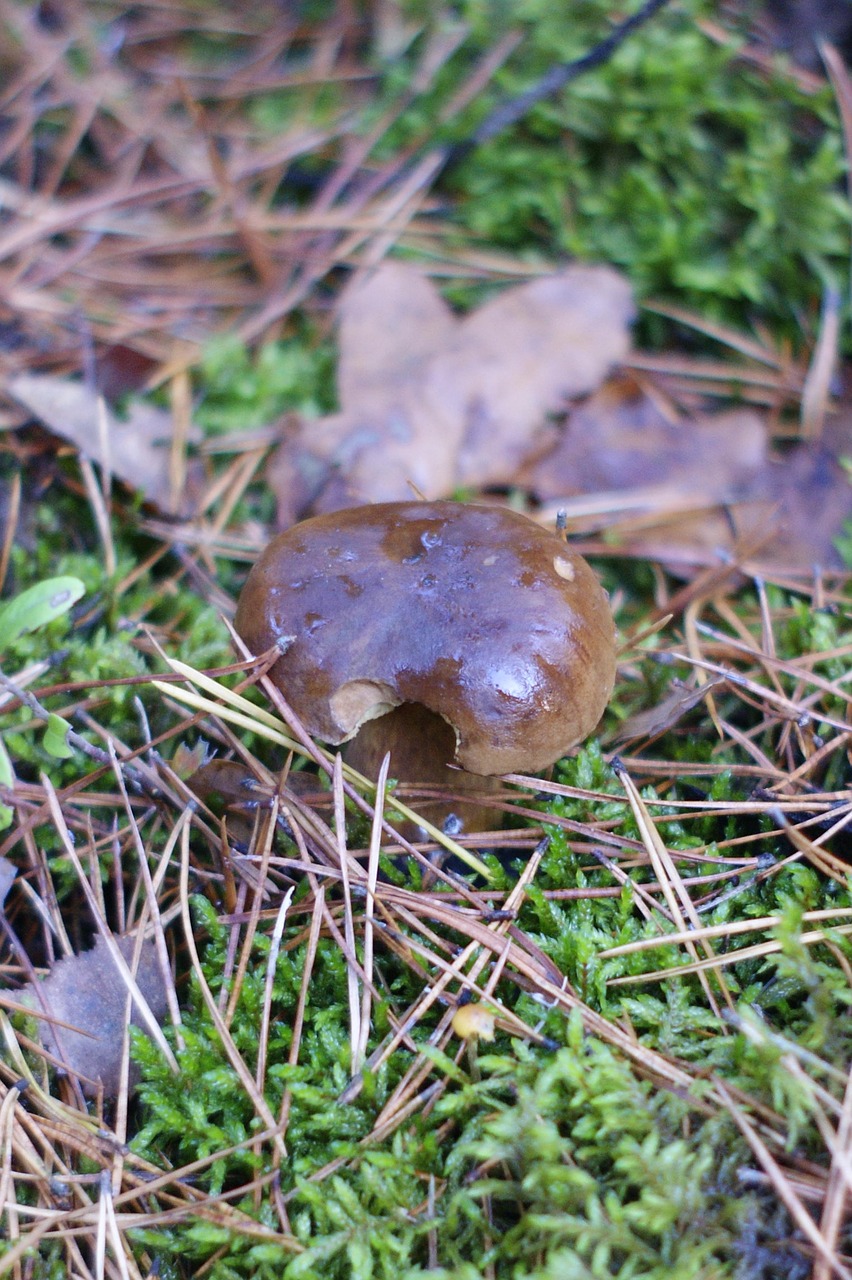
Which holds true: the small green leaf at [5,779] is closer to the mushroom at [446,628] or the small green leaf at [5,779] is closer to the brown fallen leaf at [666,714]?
the mushroom at [446,628]

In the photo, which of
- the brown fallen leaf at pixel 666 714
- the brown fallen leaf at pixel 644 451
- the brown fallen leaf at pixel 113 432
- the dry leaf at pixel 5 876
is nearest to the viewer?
the dry leaf at pixel 5 876

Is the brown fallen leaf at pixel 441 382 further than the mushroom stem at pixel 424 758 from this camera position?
Yes

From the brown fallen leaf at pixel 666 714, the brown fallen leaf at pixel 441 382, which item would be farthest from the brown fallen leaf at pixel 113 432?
the brown fallen leaf at pixel 666 714

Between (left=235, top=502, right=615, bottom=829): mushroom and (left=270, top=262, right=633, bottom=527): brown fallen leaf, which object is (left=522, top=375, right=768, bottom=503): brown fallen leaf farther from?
(left=235, top=502, right=615, bottom=829): mushroom

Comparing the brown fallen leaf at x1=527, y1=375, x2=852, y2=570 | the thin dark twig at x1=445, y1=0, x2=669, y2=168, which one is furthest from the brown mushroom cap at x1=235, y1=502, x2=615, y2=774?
the thin dark twig at x1=445, y1=0, x2=669, y2=168

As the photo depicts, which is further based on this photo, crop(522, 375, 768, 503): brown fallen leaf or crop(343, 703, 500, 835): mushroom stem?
crop(522, 375, 768, 503): brown fallen leaf

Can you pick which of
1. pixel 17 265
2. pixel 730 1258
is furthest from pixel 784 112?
pixel 730 1258

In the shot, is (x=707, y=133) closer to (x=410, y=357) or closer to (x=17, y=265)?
(x=410, y=357)
